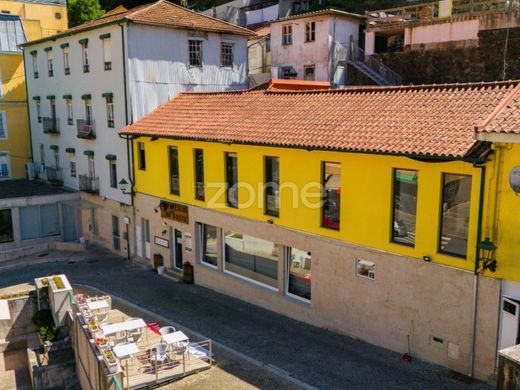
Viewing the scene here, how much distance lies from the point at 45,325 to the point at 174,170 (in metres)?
8.13

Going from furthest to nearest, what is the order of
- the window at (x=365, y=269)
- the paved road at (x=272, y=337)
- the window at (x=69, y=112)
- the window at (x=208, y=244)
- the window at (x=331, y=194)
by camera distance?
the window at (x=69, y=112), the window at (x=208, y=244), the window at (x=331, y=194), the window at (x=365, y=269), the paved road at (x=272, y=337)

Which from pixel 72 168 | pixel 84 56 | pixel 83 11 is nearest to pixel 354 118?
pixel 84 56

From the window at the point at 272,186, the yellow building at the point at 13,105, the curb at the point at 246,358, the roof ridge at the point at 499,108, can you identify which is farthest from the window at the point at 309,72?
the roof ridge at the point at 499,108

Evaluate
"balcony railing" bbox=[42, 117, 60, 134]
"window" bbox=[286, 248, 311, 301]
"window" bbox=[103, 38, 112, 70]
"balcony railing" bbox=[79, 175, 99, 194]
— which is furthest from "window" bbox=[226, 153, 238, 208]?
"balcony railing" bbox=[42, 117, 60, 134]

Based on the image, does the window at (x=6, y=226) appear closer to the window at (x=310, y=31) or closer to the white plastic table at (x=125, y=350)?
the white plastic table at (x=125, y=350)

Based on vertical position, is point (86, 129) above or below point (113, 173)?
above

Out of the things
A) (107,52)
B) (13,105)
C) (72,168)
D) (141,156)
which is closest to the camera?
(141,156)

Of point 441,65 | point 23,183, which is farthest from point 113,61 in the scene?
point 441,65

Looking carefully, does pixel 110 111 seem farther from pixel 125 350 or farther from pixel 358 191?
pixel 358 191

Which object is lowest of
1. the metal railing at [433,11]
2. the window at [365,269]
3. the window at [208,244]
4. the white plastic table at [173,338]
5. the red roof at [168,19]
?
the white plastic table at [173,338]

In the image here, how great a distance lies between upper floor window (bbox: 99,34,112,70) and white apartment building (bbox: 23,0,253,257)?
50 millimetres

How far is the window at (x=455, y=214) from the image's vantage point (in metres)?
12.6

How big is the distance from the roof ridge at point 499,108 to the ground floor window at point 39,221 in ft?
82.8

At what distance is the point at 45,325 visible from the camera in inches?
727
